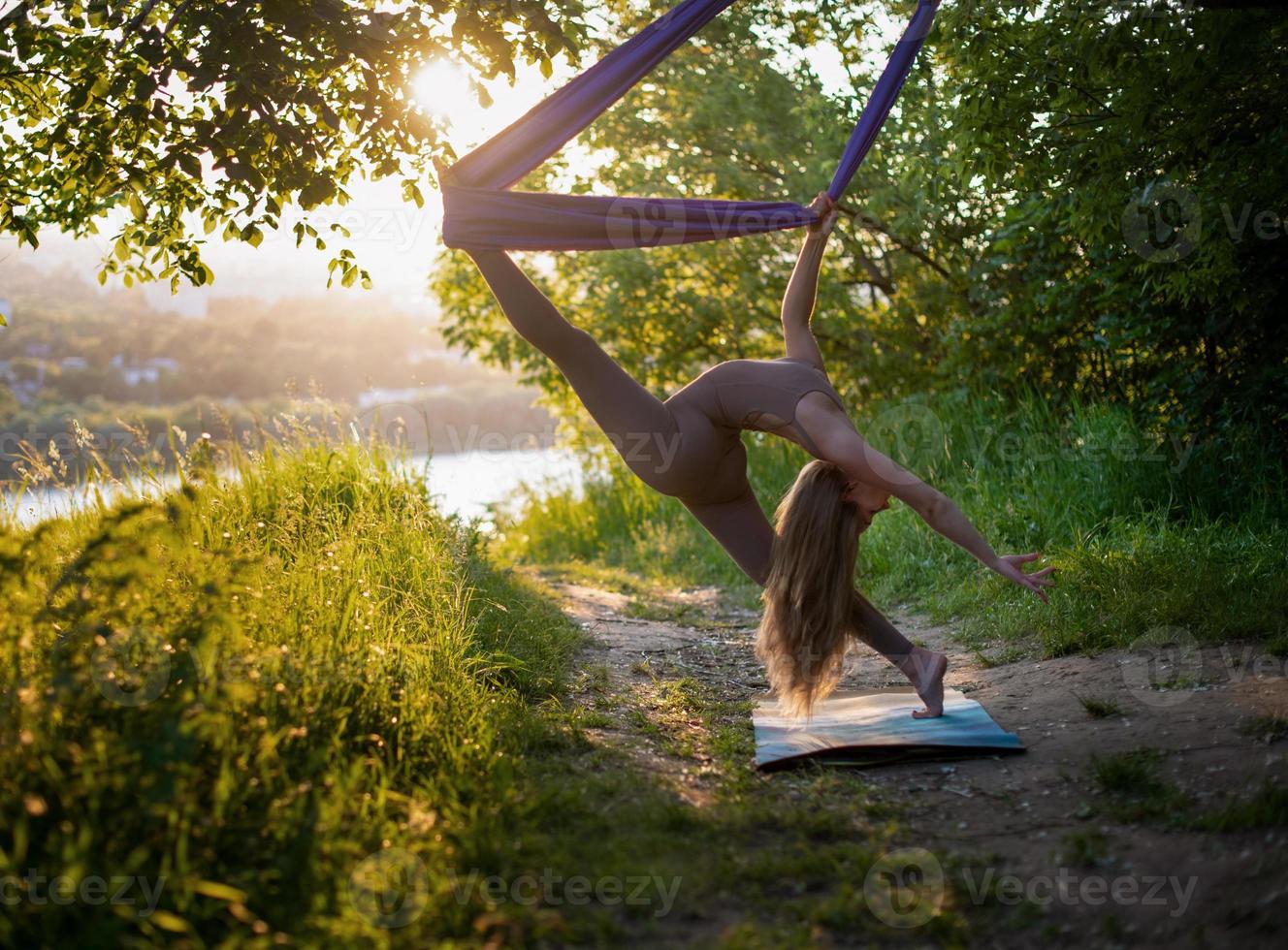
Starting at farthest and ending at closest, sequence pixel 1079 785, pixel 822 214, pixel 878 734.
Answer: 1. pixel 822 214
2. pixel 878 734
3. pixel 1079 785

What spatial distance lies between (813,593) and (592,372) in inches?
44.3

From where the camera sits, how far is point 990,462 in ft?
23.3

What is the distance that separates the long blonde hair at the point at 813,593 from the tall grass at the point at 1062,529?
1353mm

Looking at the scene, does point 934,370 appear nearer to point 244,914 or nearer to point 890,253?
point 890,253

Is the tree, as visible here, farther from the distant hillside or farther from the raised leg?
the distant hillside

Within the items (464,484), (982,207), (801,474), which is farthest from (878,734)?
(982,207)

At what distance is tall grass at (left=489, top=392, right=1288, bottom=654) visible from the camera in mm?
4273

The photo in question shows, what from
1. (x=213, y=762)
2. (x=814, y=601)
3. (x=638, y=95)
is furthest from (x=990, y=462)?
(x=213, y=762)

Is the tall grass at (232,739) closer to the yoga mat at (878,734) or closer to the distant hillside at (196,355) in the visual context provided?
the yoga mat at (878,734)

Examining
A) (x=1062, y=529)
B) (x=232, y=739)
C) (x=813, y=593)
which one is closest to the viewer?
(x=232, y=739)

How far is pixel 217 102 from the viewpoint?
389 centimetres

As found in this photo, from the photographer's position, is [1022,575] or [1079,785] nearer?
[1079,785]

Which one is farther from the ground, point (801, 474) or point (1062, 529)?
point (801, 474)

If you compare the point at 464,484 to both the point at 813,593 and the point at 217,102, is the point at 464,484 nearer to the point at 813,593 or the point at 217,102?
the point at 217,102
